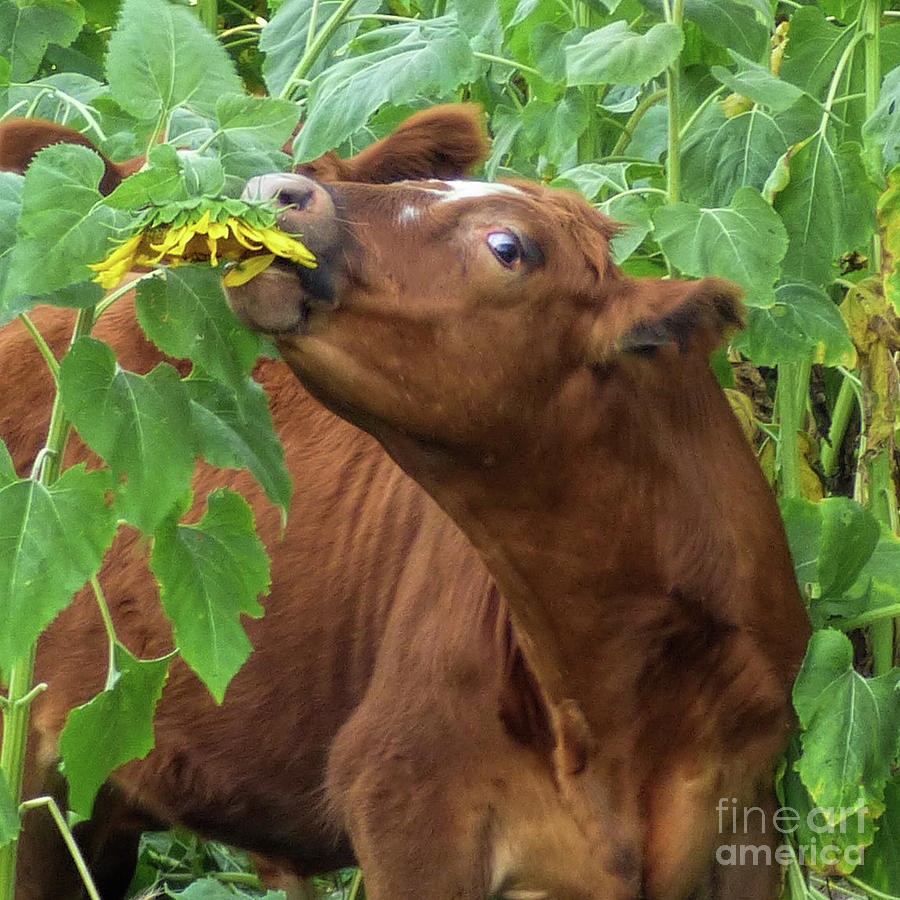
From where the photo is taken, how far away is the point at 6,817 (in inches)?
70.0

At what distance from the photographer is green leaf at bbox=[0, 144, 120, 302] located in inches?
63.8

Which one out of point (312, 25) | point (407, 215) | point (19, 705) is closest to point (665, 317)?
point (407, 215)

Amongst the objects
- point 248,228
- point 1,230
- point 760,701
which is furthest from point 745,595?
point 1,230

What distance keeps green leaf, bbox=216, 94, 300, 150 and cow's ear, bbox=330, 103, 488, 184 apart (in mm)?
515

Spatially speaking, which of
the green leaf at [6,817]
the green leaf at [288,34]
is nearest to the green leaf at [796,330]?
the green leaf at [288,34]

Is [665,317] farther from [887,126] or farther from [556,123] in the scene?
[556,123]

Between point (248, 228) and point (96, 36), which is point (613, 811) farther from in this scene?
point (96, 36)

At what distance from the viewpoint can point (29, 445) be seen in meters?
2.90

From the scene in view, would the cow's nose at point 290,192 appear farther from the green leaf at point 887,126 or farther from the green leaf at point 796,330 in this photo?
the green leaf at point 887,126

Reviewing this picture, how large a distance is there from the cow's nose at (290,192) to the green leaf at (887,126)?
958 millimetres

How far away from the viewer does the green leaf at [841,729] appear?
220 centimetres

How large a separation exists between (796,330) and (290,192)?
0.98 metres

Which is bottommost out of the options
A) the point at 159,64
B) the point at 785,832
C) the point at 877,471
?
the point at 785,832

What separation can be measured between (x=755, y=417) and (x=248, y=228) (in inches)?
60.7
